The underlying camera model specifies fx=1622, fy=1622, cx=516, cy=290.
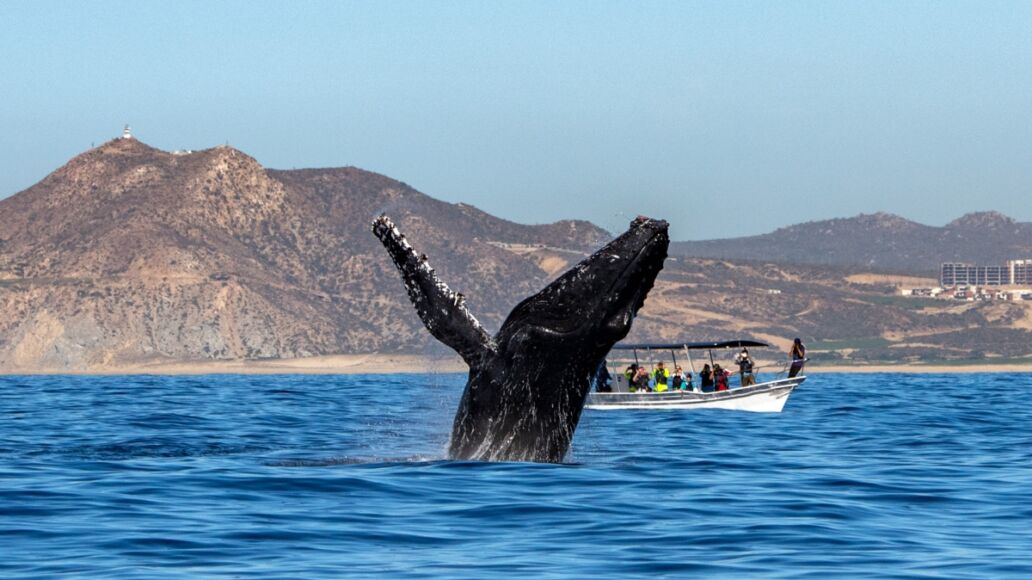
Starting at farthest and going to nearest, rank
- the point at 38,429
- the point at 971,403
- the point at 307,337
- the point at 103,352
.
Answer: the point at 307,337 < the point at 103,352 < the point at 971,403 < the point at 38,429

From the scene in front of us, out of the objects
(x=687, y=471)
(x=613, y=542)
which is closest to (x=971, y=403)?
(x=687, y=471)

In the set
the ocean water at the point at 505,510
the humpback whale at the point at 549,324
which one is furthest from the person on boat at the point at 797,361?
the humpback whale at the point at 549,324

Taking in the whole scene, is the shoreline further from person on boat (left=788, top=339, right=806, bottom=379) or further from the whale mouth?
the whale mouth

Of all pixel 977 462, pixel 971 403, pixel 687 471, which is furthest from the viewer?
pixel 971 403

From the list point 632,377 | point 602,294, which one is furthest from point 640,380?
point 602,294

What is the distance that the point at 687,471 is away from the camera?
2094cm

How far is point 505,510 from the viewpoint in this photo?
15.9 metres

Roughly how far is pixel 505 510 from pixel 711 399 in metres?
33.0

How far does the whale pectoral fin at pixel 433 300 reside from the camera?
624 inches

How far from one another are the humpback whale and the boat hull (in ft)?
101

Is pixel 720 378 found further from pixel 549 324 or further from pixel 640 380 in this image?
pixel 549 324

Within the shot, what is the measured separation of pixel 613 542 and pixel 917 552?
263cm

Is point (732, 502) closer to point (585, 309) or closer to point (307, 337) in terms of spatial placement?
point (585, 309)

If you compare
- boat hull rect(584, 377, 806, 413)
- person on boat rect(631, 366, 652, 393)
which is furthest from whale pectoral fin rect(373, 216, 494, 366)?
person on boat rect(631, 366, 652, 393)
